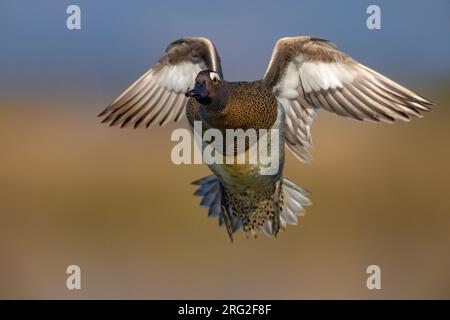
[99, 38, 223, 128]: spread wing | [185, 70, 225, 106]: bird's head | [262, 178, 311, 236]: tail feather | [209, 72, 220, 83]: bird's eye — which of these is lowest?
[262, 178, 311, 236]: tail feather

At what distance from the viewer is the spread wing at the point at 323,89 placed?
2.29 m

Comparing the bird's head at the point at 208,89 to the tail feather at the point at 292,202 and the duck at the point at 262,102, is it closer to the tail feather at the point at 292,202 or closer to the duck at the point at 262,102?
the duck at the point at 262,102

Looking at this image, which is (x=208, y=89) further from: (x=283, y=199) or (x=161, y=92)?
(x=283, y=199)

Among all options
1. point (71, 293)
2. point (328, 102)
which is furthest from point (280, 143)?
point (71, 293)

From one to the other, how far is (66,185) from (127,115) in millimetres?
1886

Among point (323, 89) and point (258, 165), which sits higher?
point (323, 89)

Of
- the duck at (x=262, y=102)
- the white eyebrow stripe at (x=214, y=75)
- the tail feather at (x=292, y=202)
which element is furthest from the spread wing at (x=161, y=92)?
the tail feather at (x=292, y=202)

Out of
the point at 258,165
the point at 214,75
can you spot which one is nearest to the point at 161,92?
the point at 214,75

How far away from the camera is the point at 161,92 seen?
8.52 ft

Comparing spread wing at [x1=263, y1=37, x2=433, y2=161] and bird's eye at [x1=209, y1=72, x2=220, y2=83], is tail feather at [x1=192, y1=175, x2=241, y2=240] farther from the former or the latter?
bird's eye at [x1=209, y1=72, x2=220, y2=83]

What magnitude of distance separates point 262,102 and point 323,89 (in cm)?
20

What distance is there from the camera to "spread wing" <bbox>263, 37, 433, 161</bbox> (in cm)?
229

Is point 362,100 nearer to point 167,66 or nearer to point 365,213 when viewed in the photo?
point 167,66

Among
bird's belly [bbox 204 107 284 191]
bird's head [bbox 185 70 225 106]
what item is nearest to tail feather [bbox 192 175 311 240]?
bird's belly [bbox 204 107 284 191]
